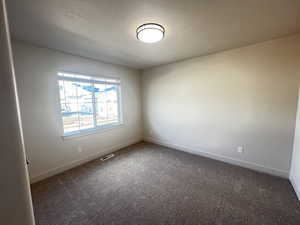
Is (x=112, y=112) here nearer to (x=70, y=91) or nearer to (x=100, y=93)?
(x=100, y=93)

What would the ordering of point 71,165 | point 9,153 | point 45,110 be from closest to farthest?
1. point 9,153
2. point 45,110
3. point 71,165

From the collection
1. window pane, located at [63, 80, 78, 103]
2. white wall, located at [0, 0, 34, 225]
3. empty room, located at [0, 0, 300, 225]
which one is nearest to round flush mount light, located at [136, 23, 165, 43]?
empty room, located at [0, 0, 300, 225]

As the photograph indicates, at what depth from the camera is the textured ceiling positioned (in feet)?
4.34

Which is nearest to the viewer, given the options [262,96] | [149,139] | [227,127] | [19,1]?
[19,1]

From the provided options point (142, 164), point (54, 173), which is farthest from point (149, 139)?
point (54, 173)

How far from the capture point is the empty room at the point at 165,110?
1.40 m

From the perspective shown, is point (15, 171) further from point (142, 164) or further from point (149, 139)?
point (149, 139)

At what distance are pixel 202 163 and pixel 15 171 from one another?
2.87 metres

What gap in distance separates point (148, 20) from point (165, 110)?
2.31 m

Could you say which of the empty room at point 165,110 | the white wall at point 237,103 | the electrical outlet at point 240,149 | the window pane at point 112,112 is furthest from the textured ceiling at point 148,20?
the electrical outlet at point 240,149

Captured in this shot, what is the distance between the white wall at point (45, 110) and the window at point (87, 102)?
141 millimetres

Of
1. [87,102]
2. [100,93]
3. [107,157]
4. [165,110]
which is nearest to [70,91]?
[87,102]

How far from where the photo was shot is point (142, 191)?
1.93 m

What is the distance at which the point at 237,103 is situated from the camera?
2.48 meters
